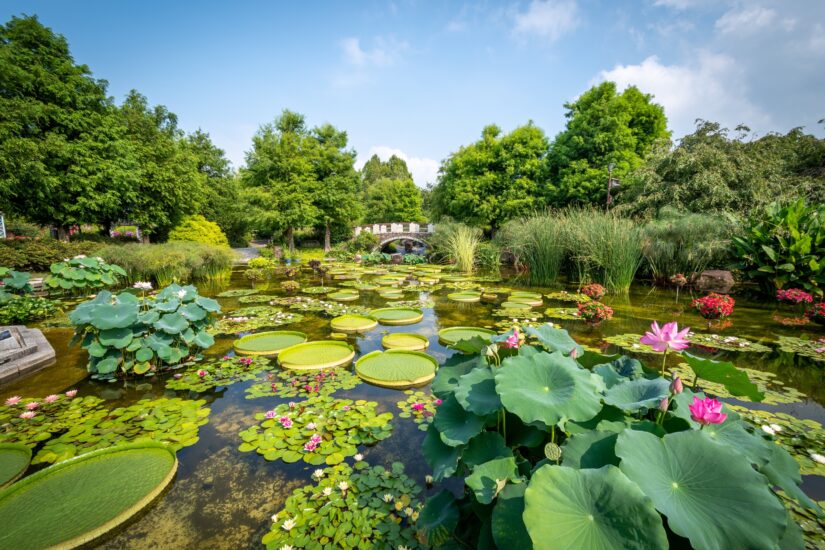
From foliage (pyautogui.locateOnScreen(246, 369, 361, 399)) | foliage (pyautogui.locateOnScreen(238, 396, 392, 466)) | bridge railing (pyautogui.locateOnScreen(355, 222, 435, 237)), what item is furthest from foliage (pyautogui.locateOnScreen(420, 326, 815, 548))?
bridge railing (pyautogui.locateOnScreen(355, 222, 435, 237))

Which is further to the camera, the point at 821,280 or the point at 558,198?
the point at 558,198

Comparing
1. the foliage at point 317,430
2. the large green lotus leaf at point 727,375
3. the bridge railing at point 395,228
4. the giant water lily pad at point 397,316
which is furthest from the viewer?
the bridge railing at point 395,228

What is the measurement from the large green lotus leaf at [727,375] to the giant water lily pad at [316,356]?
343cm

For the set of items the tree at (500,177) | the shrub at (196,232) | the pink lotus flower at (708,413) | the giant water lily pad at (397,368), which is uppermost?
the tree at (500,177)

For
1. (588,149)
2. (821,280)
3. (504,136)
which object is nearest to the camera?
(821,280)

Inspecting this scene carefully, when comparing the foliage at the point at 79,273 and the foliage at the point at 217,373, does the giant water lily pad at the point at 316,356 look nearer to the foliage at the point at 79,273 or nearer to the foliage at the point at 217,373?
the foliage at the point at 217,373

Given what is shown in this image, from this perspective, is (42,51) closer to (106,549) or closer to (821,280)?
(106,549)

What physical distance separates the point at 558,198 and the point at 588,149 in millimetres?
2820

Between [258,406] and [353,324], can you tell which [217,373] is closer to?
[258,406]

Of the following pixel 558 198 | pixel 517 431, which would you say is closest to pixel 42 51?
pixel 517 431

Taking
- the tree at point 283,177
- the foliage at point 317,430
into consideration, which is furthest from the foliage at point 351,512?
the tree at point 283,177

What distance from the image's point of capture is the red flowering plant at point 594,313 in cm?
532

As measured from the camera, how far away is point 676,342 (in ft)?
4.90

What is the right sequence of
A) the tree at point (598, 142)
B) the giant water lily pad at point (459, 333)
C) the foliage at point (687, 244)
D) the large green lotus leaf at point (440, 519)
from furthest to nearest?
the tree at point (598, 142) < the foliage at point (687, 244) < the giant water lily pad at point (459, 333) < the large green lotus leaf at point (440, 519)
